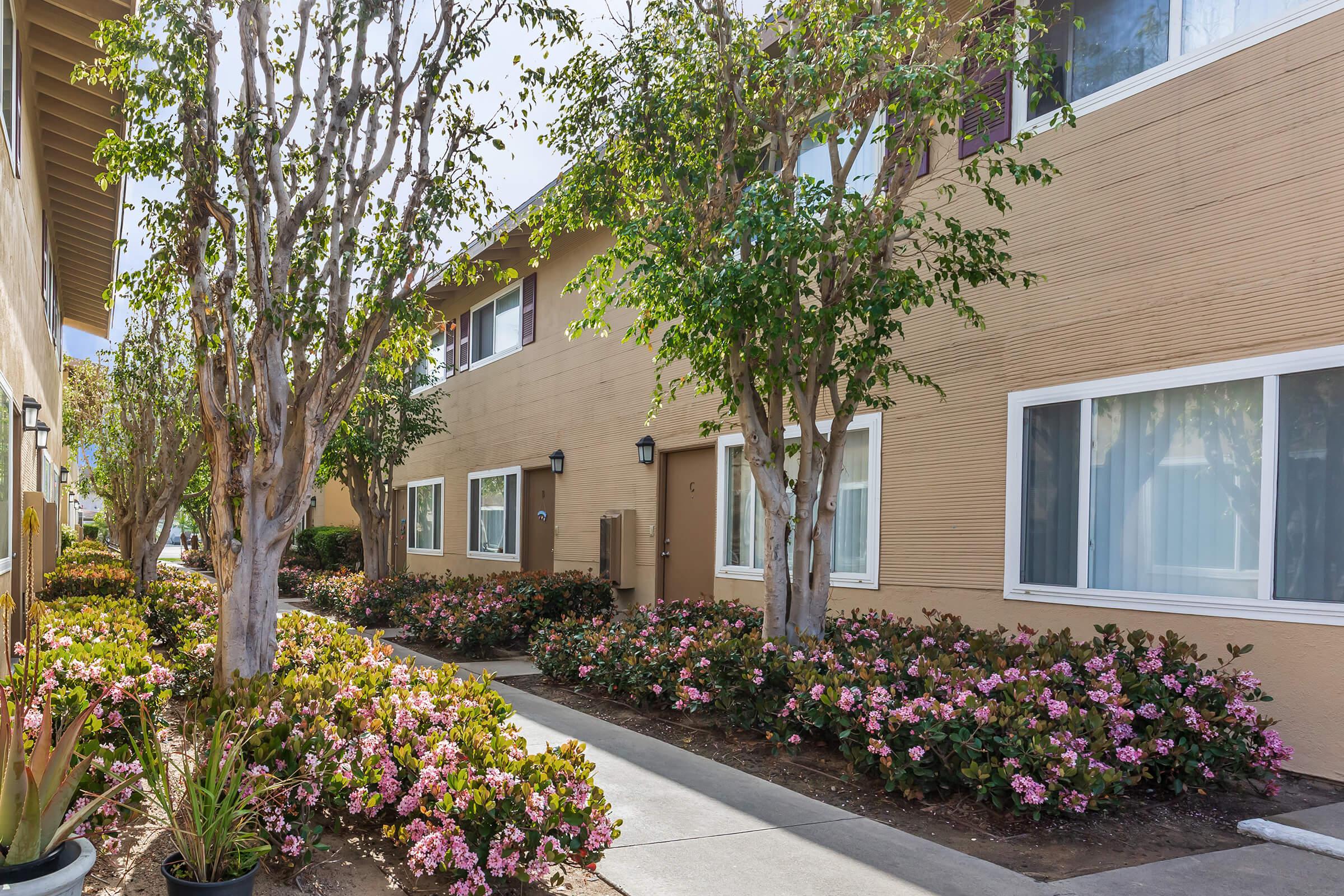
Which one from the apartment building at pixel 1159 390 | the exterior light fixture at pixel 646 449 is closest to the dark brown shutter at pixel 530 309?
the exterior light fixture at pixel 646 449

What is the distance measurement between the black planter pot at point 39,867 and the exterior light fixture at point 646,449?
348 inches

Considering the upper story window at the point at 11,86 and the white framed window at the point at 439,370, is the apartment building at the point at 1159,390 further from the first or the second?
the white framed window at the point at 439,370

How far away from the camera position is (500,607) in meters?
10.5

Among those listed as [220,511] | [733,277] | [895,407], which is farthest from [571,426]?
[220,511]

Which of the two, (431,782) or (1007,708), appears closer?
(431,782)

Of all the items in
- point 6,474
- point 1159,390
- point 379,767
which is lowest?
point 379,767

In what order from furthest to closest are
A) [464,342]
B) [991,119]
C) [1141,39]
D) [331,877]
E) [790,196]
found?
[464,342]
[991,119]
[1141,39]
[790,196]
[331,877]

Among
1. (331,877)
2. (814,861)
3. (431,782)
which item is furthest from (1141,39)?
(331,877)

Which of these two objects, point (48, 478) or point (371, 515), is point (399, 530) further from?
point (48, 478)

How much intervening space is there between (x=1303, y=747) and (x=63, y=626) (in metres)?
7.54

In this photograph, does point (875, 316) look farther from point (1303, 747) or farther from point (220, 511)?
point (220, 511)

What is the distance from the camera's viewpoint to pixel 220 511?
534 cm

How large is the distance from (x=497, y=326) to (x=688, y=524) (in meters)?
6.77

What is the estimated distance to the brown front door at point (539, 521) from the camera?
14.3 meters
